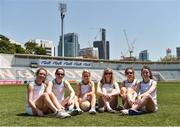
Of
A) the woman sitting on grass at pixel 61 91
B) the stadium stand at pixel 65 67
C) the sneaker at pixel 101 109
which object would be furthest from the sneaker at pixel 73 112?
the stadium stand at pixel 65 67

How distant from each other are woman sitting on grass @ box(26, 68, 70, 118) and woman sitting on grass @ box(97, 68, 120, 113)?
1.63m

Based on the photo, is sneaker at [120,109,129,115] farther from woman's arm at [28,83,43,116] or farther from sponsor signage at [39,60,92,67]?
sponsor signage at [39,60,92,67]

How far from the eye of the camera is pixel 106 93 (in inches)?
397

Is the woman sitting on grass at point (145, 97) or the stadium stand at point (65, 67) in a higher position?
the stadium stand at point (65, 67)

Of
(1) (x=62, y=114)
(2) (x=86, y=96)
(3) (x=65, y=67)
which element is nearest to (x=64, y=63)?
(3) (x=65, y=67)

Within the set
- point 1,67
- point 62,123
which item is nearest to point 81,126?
point 62,123

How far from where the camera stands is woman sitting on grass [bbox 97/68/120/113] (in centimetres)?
998

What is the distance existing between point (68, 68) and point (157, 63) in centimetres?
3076

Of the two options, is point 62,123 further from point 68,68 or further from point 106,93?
point 68,68

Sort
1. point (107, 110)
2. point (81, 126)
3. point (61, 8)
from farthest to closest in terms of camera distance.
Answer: point (61, 8) → point (107, 110) → point (81, 126)

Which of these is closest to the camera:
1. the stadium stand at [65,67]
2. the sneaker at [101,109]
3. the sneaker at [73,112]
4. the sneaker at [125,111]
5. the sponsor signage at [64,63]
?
the sneaker at [73,112]

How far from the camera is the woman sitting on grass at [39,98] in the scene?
29.2 feet

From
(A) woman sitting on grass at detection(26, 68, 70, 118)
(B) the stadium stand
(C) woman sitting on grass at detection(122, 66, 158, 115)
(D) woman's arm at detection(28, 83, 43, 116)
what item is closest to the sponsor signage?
(B) the stadium stand

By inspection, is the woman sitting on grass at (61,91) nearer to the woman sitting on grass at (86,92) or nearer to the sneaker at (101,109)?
the woman sitting on grass at (86,92)
